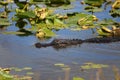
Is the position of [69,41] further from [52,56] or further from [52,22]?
[52,22]

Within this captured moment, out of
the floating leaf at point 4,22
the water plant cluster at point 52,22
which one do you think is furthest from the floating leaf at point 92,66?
the floating leaf at point 4,22

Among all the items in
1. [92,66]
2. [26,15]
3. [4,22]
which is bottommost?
[92,66]

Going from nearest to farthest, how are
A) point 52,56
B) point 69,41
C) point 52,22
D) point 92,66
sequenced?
point 92,66, point 52,56, point 69,41, point 52,22

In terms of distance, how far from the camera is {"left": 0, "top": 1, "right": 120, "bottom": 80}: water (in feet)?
18.1

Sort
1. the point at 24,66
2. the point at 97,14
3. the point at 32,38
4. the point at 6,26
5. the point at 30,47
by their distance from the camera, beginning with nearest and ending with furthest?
the point at 24,66 → the point at 30,47 → the point at 32,38 → the point at 6,26 → the point at 97,14

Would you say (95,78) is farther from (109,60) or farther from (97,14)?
(97,14)

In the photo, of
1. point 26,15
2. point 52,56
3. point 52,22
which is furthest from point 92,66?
point 26,15

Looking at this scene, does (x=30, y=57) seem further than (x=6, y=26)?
No

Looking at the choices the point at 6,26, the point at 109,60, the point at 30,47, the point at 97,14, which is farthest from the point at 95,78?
the point at 97,14

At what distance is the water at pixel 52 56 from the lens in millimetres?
5504

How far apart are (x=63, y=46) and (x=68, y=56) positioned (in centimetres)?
64

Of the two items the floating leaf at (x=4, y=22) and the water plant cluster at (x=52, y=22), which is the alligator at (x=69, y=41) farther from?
the floating leaf at (x=4, y=22)

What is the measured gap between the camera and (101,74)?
534 centimetres

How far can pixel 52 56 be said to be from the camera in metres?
6.45
